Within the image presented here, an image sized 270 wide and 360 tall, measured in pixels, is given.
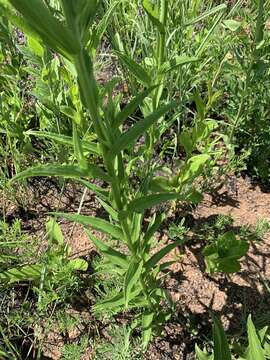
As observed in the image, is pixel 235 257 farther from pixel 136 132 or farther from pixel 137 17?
pixel 137 17

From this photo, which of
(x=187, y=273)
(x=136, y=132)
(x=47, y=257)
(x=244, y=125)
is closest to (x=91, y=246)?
(x=47, y=257)

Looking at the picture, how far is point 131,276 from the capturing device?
97cm

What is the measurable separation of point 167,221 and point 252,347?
2.57 feet

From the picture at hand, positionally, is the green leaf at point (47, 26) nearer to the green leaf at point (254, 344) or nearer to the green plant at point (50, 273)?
the green leaf at point (254, 344)

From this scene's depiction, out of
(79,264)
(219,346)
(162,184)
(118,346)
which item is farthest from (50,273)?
(219,346)

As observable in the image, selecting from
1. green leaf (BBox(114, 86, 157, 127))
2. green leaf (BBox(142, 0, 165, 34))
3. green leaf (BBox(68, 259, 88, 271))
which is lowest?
green leaf (BBox(68, 259, 88, 271))

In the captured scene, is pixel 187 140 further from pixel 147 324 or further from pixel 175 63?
pixel 147 324

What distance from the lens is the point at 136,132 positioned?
2.37 feet

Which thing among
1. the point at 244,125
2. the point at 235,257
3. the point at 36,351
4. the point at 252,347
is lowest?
the point at 36,351

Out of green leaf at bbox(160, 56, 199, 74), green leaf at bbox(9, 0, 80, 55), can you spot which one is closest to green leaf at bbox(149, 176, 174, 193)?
green leaf at bbox(160, 56, 199, 74)

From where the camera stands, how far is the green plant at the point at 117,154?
1.74ft

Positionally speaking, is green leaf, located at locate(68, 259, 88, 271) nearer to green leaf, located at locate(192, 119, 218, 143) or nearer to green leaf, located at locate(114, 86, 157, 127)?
green leaf, located at locate(192, 119, 218, 143)

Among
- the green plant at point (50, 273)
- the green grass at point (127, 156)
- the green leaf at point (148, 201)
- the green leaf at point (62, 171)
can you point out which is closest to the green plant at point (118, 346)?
the green grass at point (127, 156)

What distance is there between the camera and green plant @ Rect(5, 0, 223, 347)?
53cm
